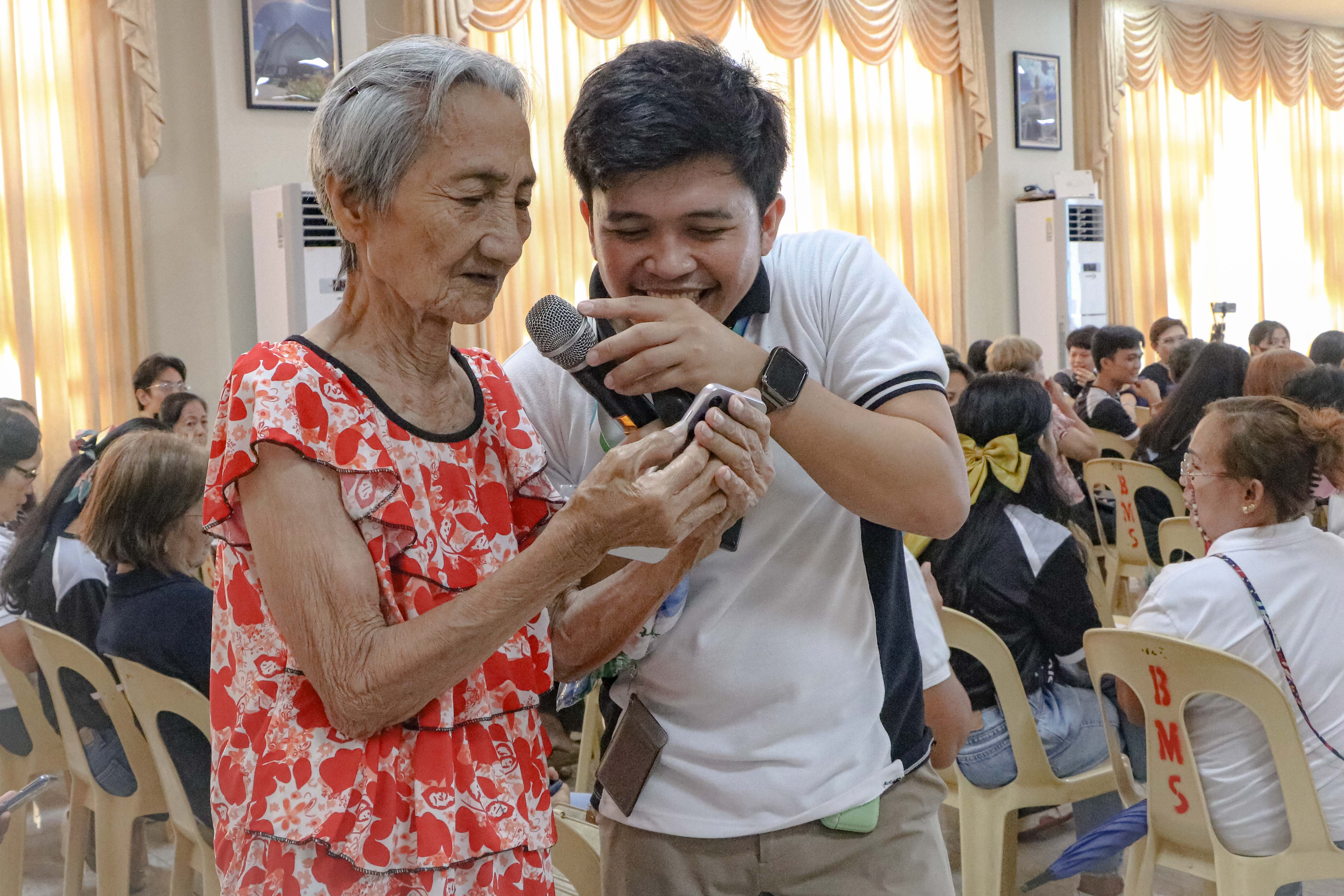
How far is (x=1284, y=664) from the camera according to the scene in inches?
86.0

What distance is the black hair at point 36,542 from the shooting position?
3.13 m

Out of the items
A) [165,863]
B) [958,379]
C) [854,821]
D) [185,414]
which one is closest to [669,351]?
[854,821]

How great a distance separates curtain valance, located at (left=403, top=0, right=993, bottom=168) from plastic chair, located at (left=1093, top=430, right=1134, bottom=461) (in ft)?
10.5


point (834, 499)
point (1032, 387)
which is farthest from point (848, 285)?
point (1032, 387)

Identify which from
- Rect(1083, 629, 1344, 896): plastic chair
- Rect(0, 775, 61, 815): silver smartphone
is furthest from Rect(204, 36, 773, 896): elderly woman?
Rect(1083, 629, 1344, 896): plastic chair

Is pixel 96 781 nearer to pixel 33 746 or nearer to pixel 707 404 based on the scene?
pixel 33 746

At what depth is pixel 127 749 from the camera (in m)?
2.60

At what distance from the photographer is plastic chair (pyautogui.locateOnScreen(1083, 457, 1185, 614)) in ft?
14.9

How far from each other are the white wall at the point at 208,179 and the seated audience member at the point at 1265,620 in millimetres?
5265

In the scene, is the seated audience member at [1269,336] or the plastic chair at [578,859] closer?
the plastic chair at [578,859]

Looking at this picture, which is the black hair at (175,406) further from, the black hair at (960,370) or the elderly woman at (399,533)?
the elderly woman at (399,533)

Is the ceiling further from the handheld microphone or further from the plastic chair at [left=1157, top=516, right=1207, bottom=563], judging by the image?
the handheld microphone

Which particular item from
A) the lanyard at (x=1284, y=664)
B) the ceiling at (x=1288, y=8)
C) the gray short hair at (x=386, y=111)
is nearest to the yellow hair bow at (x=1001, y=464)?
the lanyard at (x=1284, y=664)

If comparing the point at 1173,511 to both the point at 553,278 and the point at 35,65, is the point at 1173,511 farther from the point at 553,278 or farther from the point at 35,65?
the point at 35,65
